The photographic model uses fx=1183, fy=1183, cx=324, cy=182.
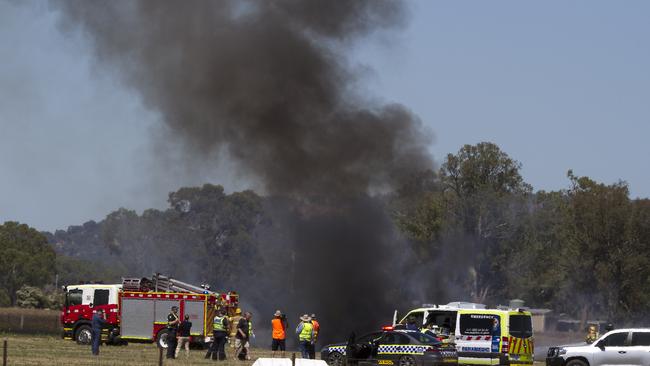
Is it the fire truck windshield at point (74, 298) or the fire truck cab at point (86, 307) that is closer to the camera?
the fire truck cab at point (86, 307)

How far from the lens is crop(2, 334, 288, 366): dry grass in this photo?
37.2 m

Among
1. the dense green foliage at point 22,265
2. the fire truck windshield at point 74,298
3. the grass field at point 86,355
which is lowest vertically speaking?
the grass field at point 86,355

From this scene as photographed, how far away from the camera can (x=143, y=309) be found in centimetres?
5147

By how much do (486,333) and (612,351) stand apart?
5.18m

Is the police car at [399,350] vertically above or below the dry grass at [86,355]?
above

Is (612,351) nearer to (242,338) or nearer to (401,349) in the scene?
(401,349)

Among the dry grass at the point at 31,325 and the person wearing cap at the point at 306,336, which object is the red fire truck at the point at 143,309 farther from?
the dry grass at the point at 31,325

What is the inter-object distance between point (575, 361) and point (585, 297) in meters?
56.6

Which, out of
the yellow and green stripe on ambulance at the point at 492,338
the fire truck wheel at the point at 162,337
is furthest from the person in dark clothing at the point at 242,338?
the yellow and green stripe on ambulance at the point at 492,338

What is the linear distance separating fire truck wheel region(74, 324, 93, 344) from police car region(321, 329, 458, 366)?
17.4 metres

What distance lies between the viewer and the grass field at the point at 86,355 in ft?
122

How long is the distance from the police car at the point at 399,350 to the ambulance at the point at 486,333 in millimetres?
4124

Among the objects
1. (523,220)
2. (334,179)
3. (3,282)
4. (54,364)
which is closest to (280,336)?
(54,364)

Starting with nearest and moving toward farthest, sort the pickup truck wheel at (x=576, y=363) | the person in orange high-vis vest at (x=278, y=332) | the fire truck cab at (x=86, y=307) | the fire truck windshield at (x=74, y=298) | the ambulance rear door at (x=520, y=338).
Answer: the pickup truck wheel at (x=576, y=363)
the ambulance rear door at (x=520, y=338)
the person in orange high-vis vest at (x=278, y=332)
the fire truck cab at (x=86, y=307)
the fire truck windshield at (x=74, y=298)
